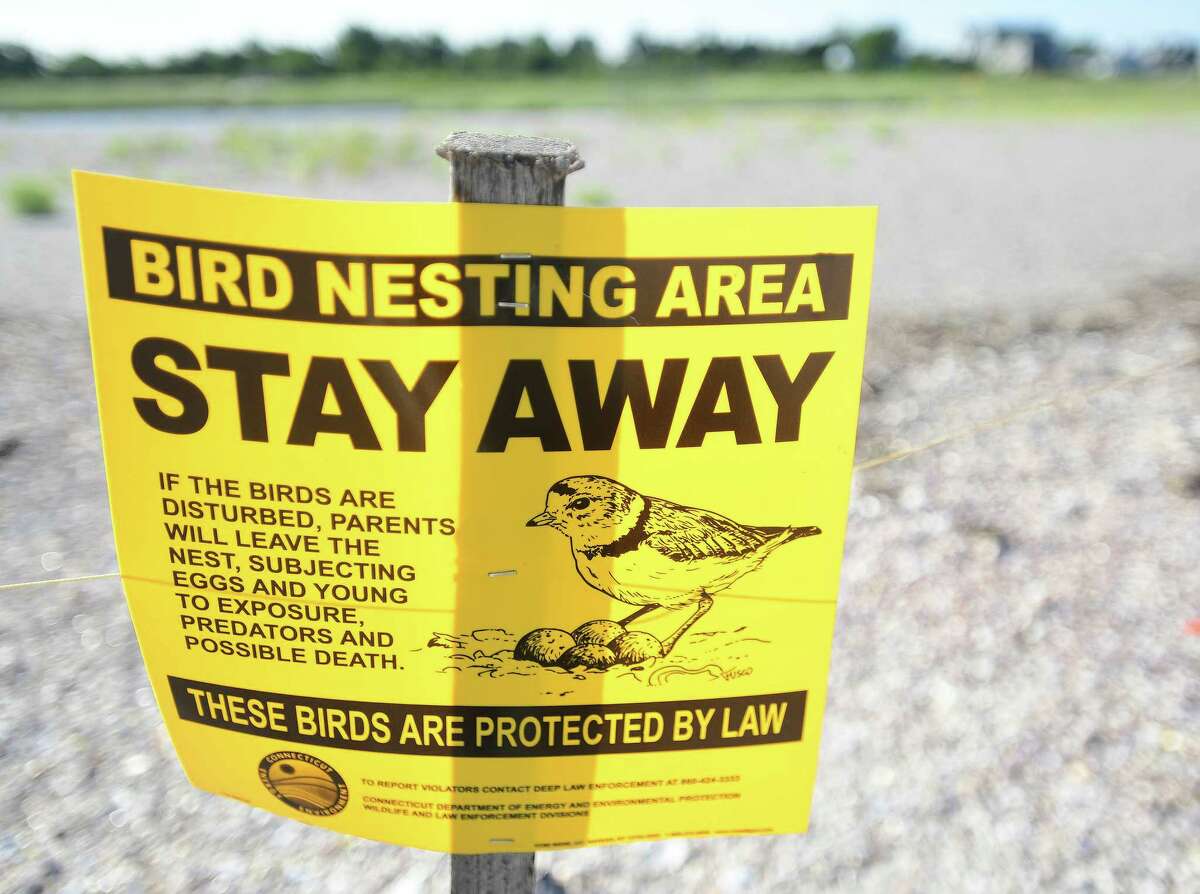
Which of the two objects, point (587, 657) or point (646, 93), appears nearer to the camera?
point (587, 657)

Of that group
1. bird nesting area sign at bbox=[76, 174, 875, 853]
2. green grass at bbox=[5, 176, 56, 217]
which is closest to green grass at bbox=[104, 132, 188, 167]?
green grass at bbox=[5, 176, 56, 217]

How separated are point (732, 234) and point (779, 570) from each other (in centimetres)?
62

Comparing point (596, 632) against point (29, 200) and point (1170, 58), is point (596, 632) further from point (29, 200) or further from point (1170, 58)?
point (1170, 58)

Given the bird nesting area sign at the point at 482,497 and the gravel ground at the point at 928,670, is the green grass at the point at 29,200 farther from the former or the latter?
the bird nesting area sign at the point at 482,497

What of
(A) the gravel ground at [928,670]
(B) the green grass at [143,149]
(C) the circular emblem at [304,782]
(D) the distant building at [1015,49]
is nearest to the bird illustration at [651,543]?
(C) the circular emblem at [304,782]

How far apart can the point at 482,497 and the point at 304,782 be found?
0.71 m

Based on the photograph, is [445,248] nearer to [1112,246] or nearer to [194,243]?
[194,243]

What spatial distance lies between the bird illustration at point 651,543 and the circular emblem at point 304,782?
2.11 ft

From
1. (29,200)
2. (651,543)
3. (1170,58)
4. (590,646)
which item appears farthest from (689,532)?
(1170,58)

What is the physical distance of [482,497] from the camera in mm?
1505

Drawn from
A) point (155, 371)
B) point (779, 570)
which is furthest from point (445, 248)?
point (779, 570)

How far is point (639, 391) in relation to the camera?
147 cm

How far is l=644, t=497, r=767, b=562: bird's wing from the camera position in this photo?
154 cm

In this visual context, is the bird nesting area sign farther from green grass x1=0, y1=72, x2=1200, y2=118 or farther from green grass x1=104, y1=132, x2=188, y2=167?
green grass x1=0, y1=72, x2=1200, y2=118
